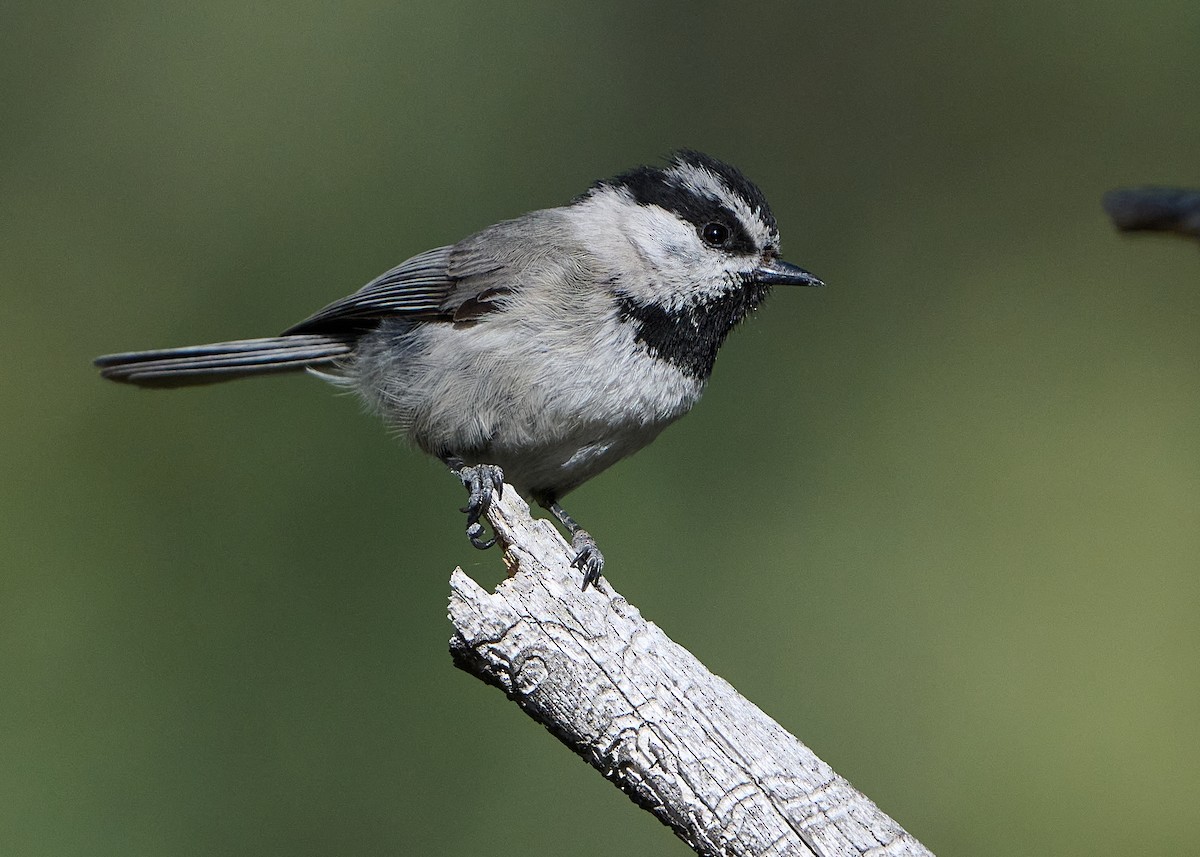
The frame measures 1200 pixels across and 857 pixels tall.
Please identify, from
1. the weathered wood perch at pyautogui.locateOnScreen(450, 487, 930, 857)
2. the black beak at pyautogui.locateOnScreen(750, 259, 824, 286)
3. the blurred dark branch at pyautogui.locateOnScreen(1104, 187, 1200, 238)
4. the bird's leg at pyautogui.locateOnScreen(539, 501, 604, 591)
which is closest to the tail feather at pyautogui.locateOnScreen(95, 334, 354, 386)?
the bird's leg at pyautogui.locateOnScreen(539, 501, 604, 591)

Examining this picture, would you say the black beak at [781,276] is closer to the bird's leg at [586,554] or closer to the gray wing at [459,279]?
the gray wing at [459,279]

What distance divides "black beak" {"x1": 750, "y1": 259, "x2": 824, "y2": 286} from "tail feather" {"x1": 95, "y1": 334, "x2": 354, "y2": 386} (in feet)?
3.74

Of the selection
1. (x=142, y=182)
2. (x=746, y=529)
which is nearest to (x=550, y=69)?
(x=142, y=182)

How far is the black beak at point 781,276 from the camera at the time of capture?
2.76 metres

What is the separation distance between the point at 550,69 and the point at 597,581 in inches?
102

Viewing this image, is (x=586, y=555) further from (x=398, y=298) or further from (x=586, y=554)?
(x=398, y=298)

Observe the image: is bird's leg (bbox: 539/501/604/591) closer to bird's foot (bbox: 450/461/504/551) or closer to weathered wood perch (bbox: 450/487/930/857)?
bird's foot (bbox: 450/461/504/551)

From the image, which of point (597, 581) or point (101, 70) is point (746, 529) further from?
point (101, 70)

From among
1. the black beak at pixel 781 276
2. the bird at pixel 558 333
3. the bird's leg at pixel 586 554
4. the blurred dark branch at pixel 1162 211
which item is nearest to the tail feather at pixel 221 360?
the bird at pixel 558 333

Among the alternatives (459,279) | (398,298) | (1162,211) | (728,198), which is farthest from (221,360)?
(1162,211)

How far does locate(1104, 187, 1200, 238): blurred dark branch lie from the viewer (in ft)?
3.38

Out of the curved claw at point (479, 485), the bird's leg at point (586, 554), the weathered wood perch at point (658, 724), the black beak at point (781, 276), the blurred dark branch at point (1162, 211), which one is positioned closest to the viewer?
the blurred dark branch at point (1162, 211)

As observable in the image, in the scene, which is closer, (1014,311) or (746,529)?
(746,529)

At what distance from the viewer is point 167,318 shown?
12.2 ft
